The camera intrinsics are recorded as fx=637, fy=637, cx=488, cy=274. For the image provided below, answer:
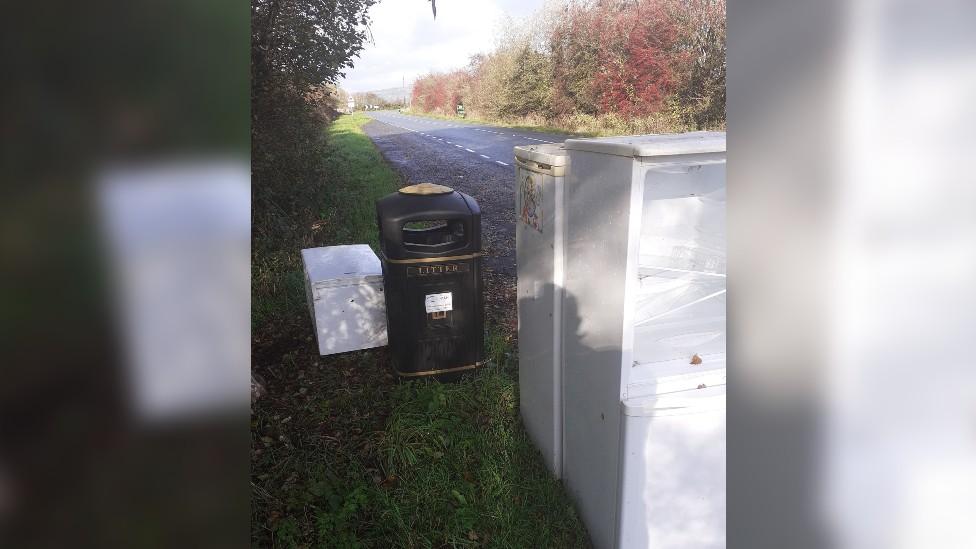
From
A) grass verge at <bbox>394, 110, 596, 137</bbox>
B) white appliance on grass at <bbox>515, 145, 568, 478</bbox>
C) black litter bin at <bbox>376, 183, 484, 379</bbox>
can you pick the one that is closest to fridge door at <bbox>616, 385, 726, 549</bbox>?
white appliance on grass at <bbox>515, 145, 568, 478</bbox>

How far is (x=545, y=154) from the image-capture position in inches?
112

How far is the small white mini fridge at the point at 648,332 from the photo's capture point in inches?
89.6

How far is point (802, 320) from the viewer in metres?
0.51

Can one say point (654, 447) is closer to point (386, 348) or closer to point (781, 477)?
point (781, 477)

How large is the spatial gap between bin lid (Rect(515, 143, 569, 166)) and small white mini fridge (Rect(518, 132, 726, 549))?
48 mm

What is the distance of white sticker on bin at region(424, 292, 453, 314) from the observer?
4.22 metres

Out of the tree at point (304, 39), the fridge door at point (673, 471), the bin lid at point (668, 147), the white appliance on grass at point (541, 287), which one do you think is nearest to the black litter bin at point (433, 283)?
the white appliance on grass at point (541, 287)

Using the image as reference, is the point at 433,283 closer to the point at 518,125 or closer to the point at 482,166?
the point at 482,166

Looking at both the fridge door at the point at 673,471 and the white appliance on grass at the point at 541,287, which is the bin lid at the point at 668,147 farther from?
the fridge door at the point at 673,471

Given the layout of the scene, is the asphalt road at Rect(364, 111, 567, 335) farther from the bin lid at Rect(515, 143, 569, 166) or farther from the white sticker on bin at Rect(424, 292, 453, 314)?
the bin lid at Rect(515, 143, 569, 166)

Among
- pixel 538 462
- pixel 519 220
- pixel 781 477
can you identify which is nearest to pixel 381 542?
pixel 538 462

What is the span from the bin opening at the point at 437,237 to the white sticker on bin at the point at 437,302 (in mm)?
308

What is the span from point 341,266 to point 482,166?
7.73 meters

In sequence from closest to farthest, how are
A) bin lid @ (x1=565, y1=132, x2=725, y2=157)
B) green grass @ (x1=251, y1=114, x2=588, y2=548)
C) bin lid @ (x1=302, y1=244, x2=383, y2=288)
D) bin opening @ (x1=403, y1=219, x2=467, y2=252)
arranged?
bin lid @ (x1=565, y1=132, x2=725, y2=157), green grass @ (x1=251, y1=114, x2=588, y2=548), bin opening @ (x1=403, y1=219, x2=467, y2=252), bin lid @ (x1=302, y1=244, x2=383, y2=288)
